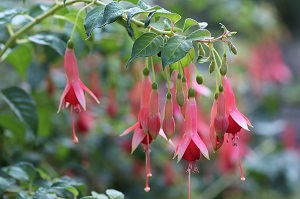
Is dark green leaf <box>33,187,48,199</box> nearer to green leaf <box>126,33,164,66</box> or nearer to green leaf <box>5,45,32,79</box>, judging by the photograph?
green leaf <box>126,33,164,66</box>

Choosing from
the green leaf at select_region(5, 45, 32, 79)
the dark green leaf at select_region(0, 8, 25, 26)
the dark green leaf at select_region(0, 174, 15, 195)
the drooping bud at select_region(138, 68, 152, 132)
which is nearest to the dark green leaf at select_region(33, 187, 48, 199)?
the dark green leaf at select_region(0, 174, 15, 195)

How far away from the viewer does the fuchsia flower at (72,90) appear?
868 millimetres

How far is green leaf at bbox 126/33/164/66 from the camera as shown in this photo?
2.54ft

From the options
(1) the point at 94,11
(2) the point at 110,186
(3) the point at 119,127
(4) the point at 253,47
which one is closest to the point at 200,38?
(1) the point at 94,11

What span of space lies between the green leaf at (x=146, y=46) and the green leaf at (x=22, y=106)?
1.30 ft

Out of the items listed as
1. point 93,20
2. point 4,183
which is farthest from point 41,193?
point 93,20

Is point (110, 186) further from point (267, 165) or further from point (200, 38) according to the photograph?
point (200, 38)

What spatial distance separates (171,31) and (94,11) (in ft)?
0.38

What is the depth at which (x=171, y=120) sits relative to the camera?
86 centimetres

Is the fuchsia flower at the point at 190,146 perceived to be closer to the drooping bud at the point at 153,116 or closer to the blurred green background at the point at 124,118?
the drooping bud at the point at 153,116

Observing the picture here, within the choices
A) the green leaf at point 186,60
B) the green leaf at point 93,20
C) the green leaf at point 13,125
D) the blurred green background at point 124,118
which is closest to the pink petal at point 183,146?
the green leaf at point 186,60

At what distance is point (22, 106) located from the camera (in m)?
1.12

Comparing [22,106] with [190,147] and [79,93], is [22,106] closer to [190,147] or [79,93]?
[79,93]

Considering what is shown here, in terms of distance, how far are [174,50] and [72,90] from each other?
0.67 feet
